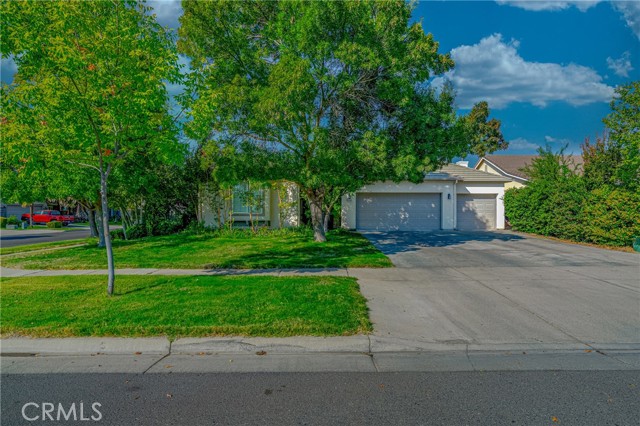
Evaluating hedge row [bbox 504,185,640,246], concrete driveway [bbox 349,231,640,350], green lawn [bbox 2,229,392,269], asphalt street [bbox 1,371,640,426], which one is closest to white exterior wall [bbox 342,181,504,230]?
hedge row [bbox 504,185,640,246]

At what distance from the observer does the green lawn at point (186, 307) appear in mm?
5352

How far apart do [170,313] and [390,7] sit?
10268 millimetres

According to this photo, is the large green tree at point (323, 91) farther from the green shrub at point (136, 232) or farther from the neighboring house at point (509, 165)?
the neighboring house at point (509, 165)

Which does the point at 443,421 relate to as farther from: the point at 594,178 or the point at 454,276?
the point at 594,178

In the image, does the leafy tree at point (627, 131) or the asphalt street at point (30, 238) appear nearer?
the leafy tree at point (627, 131)

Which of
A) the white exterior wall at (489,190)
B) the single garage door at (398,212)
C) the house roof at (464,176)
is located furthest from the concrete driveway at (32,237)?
the white exterior wall at (489,190)

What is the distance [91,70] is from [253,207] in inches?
526

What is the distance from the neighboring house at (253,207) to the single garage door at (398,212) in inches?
153

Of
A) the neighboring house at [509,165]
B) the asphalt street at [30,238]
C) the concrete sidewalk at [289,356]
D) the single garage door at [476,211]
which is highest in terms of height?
the neighboring house at [509,165]

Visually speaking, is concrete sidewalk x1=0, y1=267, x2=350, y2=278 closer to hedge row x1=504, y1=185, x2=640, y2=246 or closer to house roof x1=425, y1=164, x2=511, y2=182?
hedge row x1=504, y1=185, x2=640, y2=246

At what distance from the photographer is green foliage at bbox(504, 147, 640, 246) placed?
44.9ft

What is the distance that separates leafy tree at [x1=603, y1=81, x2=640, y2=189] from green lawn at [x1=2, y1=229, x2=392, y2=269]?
10613 millimetres

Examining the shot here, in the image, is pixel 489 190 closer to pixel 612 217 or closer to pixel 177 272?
pixel 612 217

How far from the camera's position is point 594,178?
1584cm
